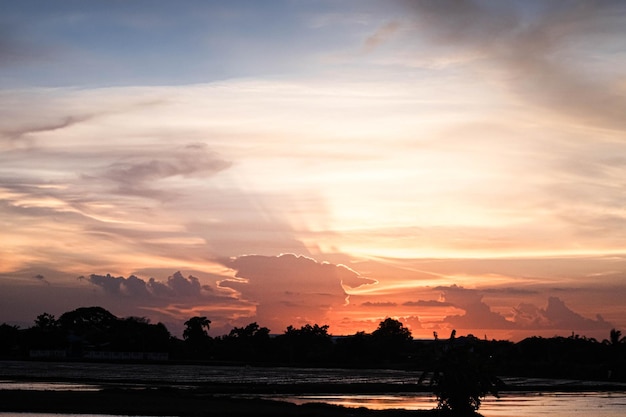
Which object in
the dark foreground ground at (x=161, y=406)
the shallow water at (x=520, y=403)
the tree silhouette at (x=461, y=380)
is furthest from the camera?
the shallow water at (x=520, y=403)

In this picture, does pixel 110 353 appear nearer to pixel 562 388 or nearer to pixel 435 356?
pixel 562 388

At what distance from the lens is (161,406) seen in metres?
56.8

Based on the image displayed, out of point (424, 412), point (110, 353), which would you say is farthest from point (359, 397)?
point (110, 353)

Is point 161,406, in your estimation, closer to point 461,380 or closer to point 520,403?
point 461,380

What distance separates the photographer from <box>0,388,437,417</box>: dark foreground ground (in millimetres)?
53250

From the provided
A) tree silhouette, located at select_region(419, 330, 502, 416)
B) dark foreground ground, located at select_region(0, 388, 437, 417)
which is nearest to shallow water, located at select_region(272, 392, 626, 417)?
tree silhouette, located at select_region(419, 330, 502, 416)

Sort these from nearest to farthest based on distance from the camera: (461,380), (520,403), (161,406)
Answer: (461,380) < (161,406) < (520,403)

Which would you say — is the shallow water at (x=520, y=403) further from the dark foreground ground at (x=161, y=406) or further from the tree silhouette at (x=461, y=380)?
the dark foreground ground at (x=161, y=406)

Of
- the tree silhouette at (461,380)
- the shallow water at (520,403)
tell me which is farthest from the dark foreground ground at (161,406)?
the shallow water at (520,403)

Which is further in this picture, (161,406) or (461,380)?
(161,406)

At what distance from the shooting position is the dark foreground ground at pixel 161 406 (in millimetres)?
53250

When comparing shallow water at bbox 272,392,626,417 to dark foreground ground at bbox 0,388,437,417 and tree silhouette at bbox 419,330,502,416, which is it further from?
dark foreground ground at bbox 0,388,437,417

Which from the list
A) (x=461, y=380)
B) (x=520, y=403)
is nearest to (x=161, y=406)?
(x=461, y=380)

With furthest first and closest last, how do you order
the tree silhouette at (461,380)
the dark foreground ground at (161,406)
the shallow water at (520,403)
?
the shallow water at (520,403) < the tree silhouette at (461,380) < the dark foreground ground at (161,406)
